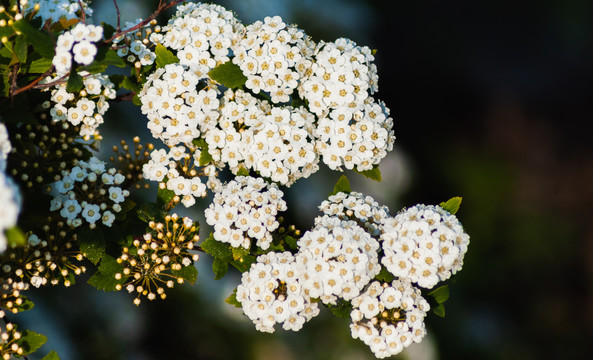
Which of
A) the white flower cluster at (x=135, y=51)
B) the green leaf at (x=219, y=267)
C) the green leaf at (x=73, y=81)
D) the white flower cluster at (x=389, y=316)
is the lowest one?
the green leaf at (x=219, y=267)

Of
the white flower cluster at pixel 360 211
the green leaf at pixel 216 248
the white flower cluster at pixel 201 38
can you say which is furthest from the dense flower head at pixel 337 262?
the white flower cluster at pixel 201 38

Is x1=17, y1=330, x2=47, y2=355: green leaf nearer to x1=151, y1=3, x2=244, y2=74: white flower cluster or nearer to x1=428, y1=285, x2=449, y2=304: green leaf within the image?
x1=151, y1=3, x2=244, y2=74: white flower cluster

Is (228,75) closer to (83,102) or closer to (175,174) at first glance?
(175,174)

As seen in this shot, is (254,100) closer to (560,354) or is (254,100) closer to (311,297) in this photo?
(311,297)

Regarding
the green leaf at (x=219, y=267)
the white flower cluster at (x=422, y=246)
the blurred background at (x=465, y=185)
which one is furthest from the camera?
the blurred background at (x=465, y=185)

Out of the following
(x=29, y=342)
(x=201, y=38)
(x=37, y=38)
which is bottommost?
(x=29, y=342)

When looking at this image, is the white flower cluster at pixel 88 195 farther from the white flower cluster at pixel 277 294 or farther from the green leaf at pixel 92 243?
the white flower cluster at pixel 277 294

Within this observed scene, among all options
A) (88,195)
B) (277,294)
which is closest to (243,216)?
(277,294)

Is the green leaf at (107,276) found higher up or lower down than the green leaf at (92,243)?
lower down
